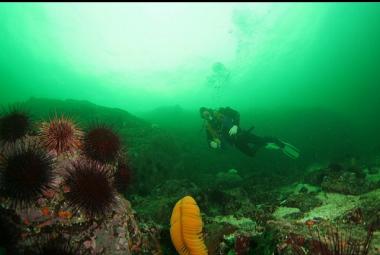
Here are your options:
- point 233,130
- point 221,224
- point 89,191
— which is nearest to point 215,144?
point 233,130

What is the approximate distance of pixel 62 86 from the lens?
125 m

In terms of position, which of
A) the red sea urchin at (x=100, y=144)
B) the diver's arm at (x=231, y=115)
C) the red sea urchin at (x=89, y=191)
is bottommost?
the red sea urchin at (x=89, y=191)

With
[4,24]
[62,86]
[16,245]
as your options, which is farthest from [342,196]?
[62,86]

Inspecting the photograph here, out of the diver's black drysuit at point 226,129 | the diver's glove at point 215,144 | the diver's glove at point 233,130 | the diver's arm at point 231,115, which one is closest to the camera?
the diver's glove at point 215,144

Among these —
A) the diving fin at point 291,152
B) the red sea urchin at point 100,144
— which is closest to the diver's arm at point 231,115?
the diving fin at point 291,152

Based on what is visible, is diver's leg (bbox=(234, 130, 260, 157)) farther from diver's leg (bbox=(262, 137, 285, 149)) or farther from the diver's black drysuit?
diver's leg (bbox=(262, 137, 285, 149))

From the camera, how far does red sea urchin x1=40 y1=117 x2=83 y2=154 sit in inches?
198

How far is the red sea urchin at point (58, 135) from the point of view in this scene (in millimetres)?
5020

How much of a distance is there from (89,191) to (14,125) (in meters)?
2.25

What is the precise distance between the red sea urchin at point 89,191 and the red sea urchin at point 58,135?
2.68ft

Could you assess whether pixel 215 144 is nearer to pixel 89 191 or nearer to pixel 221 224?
pixel 221 224

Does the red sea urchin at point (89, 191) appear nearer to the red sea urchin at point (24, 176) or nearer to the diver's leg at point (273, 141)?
the red sea urchin at point (24, 176)

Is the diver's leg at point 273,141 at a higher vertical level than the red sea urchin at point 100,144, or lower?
higher

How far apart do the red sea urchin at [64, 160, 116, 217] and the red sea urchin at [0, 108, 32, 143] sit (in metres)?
1.54
